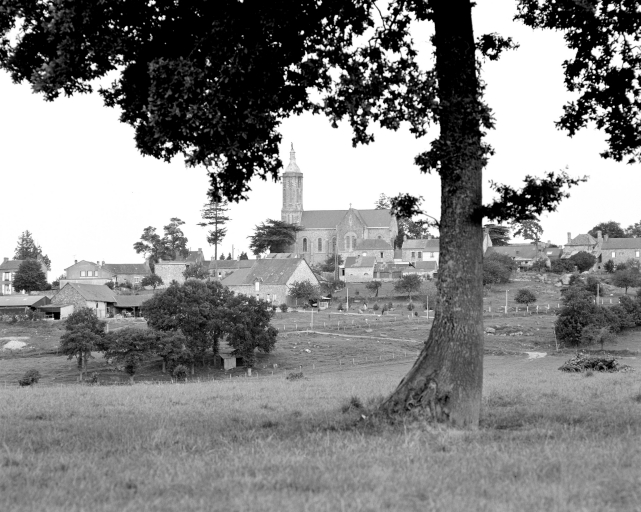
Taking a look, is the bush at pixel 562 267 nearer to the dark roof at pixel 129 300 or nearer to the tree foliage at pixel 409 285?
the tree foliage at pixel 409 285

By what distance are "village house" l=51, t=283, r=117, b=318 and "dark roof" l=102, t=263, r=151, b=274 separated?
131 ft

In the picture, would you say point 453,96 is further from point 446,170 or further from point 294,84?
point 294,84

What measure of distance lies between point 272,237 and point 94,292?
5478cm

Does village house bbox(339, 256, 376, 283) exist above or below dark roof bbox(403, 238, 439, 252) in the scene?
below

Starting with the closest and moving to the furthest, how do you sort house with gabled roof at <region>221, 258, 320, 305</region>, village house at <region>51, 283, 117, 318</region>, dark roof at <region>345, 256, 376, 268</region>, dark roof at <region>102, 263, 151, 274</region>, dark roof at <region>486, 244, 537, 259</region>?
village house at <region>51, 283, 117, 318</region>
house with gabled roof at <region>221, 258, 320, 305</region>
dark roof at <region>345, 256, 376, 268</region>
dark roof at <region>102, 263, 151, 274</region>
dark roof at <region>486, 244, 537, 259</region>

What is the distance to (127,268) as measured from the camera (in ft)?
449

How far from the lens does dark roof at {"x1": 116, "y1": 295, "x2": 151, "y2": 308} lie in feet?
316

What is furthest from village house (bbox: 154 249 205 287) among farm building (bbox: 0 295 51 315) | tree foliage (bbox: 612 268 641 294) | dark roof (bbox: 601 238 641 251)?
dark roof (bbox: 601 238 641 251)

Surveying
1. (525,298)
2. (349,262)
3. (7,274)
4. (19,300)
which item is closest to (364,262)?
(349,262)

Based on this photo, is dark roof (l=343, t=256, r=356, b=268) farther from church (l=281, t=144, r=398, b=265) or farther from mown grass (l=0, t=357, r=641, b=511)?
mown grass (l=0, t=357, r=641, b=511)

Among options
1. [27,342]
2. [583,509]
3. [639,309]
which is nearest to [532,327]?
[639,309]

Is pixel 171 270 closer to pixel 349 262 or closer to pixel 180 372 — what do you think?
pixel 349 262

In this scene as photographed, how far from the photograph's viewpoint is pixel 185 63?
934cm

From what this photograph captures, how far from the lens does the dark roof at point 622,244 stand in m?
133
